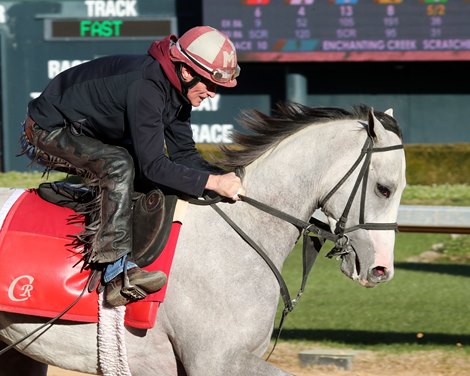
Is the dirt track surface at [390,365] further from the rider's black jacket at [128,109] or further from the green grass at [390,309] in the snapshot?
the rider's black jacket at [128,109]

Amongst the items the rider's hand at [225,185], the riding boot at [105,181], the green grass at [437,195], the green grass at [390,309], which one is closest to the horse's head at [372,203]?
the rider's hand at [225,185]

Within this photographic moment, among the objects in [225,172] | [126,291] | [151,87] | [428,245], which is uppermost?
[151,87]

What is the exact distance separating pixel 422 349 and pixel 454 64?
10.3 metres

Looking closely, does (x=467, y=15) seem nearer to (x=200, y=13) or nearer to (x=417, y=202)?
(x=417, y=202)

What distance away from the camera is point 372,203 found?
4.20 metres

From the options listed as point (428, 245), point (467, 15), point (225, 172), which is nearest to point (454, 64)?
point (467, 15)

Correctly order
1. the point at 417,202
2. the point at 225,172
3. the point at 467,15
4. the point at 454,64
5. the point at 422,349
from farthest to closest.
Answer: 1. the point at 454,64
2. the point at 467,15
3. the point at 417,202
4. the point at 422,349
5. the point at 225,172

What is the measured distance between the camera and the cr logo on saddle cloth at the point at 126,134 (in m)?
4.20

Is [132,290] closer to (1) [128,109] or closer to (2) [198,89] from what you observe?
(1) [128,109]

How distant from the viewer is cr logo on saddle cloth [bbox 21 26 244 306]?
4.20m

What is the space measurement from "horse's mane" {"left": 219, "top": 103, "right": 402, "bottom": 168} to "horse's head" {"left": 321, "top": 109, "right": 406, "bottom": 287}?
0.22 metres

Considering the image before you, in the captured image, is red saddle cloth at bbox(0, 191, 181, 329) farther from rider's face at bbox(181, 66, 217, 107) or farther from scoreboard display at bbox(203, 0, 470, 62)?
scoreboard display at bbox(203, 0, 470, 62)

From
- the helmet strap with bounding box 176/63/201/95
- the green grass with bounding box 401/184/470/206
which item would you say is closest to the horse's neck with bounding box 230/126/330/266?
the helmet strap with bounding box 176/63/201/95

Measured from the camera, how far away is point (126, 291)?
4.18 m
